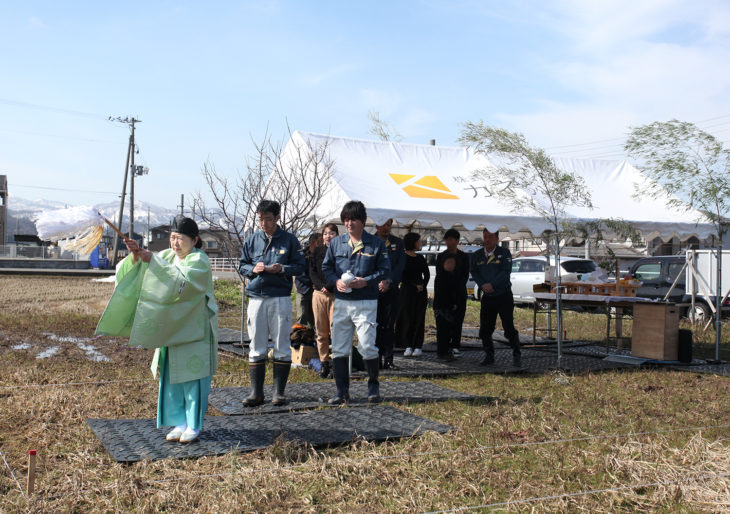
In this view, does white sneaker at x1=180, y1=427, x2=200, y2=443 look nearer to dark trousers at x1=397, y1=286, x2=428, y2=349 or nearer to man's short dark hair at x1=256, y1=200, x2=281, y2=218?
man's short dark hair at x1=256, y1=200, x2=281, y2=218

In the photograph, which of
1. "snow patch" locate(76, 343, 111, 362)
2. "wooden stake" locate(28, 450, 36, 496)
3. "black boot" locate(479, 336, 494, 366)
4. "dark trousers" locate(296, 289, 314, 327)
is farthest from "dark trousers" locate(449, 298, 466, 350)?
"wooden stake" locate(28, 450, 36, 496)

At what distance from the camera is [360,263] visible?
253 inches

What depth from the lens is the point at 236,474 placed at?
414 centimetres

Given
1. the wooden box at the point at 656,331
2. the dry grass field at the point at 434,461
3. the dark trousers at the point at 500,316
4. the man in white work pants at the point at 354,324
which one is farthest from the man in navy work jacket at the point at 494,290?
the man in white work pants at the point at 354,324

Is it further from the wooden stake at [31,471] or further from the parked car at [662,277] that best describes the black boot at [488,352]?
the parked car at [662,277]

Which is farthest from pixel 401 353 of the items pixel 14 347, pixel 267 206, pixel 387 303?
pixel 14 347

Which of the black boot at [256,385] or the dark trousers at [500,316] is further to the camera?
the dark trousers at [500,316]

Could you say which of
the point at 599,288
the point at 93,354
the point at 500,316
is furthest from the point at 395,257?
the point at 93,354

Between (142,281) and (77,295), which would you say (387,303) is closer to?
(142,281)

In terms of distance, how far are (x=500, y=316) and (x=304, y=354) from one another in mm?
2519

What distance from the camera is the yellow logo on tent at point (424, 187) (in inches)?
391

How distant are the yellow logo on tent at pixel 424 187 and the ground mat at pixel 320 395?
331 centimetres

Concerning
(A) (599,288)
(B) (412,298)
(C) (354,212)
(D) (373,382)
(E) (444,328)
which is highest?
(C) (354,212)

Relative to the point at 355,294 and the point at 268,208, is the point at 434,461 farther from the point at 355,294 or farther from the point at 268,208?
the point at 268,208
